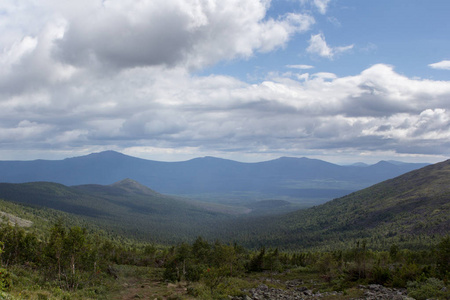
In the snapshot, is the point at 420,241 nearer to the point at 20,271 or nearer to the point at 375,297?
the point at 375,297

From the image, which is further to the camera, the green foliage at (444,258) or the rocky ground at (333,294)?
the green foliage at (444,258)

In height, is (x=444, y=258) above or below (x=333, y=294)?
above

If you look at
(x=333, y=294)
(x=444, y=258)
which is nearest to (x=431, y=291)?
(x=333, y=294)

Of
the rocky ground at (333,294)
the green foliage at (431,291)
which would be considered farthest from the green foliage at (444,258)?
the rocky ground at (333,294)

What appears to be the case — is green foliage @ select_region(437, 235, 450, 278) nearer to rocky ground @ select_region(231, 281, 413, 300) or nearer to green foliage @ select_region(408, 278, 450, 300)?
green foliage @ select_region(408, 278, 450, 300)

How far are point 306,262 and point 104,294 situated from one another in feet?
208

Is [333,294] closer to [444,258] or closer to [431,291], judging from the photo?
[431,291]

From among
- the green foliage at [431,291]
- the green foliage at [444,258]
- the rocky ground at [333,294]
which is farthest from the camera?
the green foliage at [444,258]

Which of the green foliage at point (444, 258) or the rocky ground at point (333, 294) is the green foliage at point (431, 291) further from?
the green foliage at point (444, 258)

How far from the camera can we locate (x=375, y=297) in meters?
29.5

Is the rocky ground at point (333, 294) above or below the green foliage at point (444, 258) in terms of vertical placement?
below

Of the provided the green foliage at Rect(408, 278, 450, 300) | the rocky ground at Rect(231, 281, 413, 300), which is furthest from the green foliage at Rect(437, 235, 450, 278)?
the rocky ground at Rect(231, 281, 413, 300)

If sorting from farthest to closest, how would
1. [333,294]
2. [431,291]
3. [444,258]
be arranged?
[444,258] < [333,294] < [431,291]

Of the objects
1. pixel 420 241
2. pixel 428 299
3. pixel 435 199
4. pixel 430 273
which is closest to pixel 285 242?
pixel 420 241
